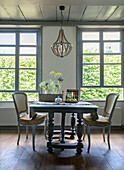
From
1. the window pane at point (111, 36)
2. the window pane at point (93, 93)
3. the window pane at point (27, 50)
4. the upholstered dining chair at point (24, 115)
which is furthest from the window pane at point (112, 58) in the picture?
the upholstered dining chair at point (24, 115)

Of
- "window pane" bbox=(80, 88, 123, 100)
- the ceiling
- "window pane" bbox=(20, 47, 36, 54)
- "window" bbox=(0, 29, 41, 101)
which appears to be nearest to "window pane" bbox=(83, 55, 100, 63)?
"window pane" bbox=(80, 88, 123, 100)

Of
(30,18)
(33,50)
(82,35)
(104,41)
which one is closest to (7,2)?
(30,18)

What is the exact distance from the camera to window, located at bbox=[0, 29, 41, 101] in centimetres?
514

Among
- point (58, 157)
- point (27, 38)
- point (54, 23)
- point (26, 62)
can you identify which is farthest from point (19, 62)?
point (58, 157)

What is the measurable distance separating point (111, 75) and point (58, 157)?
2.87m

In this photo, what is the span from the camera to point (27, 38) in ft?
17.1

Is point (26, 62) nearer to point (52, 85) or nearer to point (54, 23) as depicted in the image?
point (52, 85)

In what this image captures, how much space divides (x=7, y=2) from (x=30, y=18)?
152 centimetres

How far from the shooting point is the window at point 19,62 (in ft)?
16.9

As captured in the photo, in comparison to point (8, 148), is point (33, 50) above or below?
above

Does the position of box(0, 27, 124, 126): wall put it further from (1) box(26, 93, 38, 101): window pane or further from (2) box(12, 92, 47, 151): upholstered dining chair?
(2) box(12, 92, 47, 151): upholstered dining chair

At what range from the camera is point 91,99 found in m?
5.18

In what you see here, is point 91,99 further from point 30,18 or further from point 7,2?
point 7,2

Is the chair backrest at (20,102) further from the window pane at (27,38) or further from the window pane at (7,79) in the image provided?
the window pane at (27,38)
